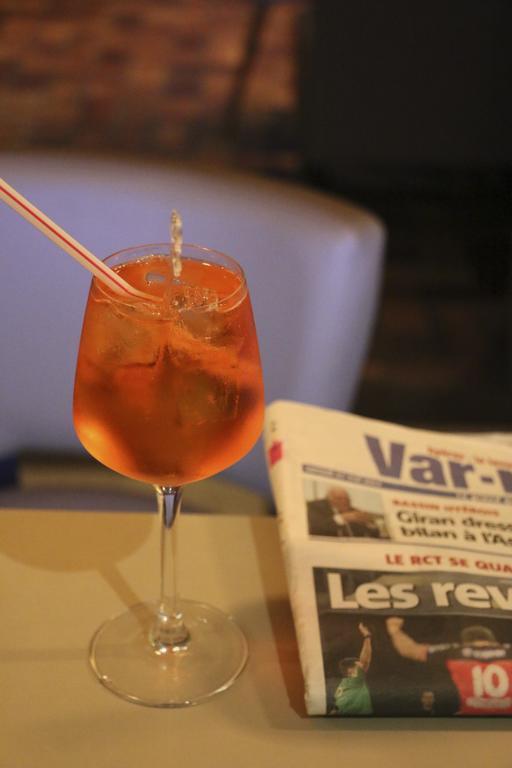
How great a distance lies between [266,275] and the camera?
1006 mm

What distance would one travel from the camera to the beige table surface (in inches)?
20.8

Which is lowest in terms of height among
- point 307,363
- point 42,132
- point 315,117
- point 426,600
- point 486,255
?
point 426,600

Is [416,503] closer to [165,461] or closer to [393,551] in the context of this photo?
[393,551]

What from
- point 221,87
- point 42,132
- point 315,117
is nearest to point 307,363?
point 315,117

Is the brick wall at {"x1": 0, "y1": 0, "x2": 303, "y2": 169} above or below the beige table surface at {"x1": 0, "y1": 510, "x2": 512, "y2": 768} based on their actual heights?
above

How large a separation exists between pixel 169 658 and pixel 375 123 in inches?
85.9

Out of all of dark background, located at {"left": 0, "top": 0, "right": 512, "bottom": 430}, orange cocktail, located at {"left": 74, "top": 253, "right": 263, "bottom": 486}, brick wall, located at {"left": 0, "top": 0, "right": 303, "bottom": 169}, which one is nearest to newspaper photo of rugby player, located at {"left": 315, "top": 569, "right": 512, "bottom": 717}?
orange cocktail, located at {"left": 74, "top": 253, "right": 263, "bottom": 486}

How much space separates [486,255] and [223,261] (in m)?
1.86

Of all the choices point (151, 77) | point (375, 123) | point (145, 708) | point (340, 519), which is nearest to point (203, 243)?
point (340, 519)

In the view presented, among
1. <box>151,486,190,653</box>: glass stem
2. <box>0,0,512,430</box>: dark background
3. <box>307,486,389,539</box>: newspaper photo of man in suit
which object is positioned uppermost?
<box>0,0,512,430</box>: dark background

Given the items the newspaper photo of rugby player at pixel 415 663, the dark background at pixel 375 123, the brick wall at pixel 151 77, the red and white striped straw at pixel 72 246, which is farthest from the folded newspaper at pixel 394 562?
the brick wall at pixel 151 77

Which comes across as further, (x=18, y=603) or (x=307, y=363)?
(x=307, y=363)

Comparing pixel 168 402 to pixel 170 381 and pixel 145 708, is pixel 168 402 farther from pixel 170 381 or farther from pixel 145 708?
pixel 145 708

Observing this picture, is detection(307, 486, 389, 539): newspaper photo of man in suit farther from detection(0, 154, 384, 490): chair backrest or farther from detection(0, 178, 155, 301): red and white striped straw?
detection(0, 154, 384, 490): chair backrest
